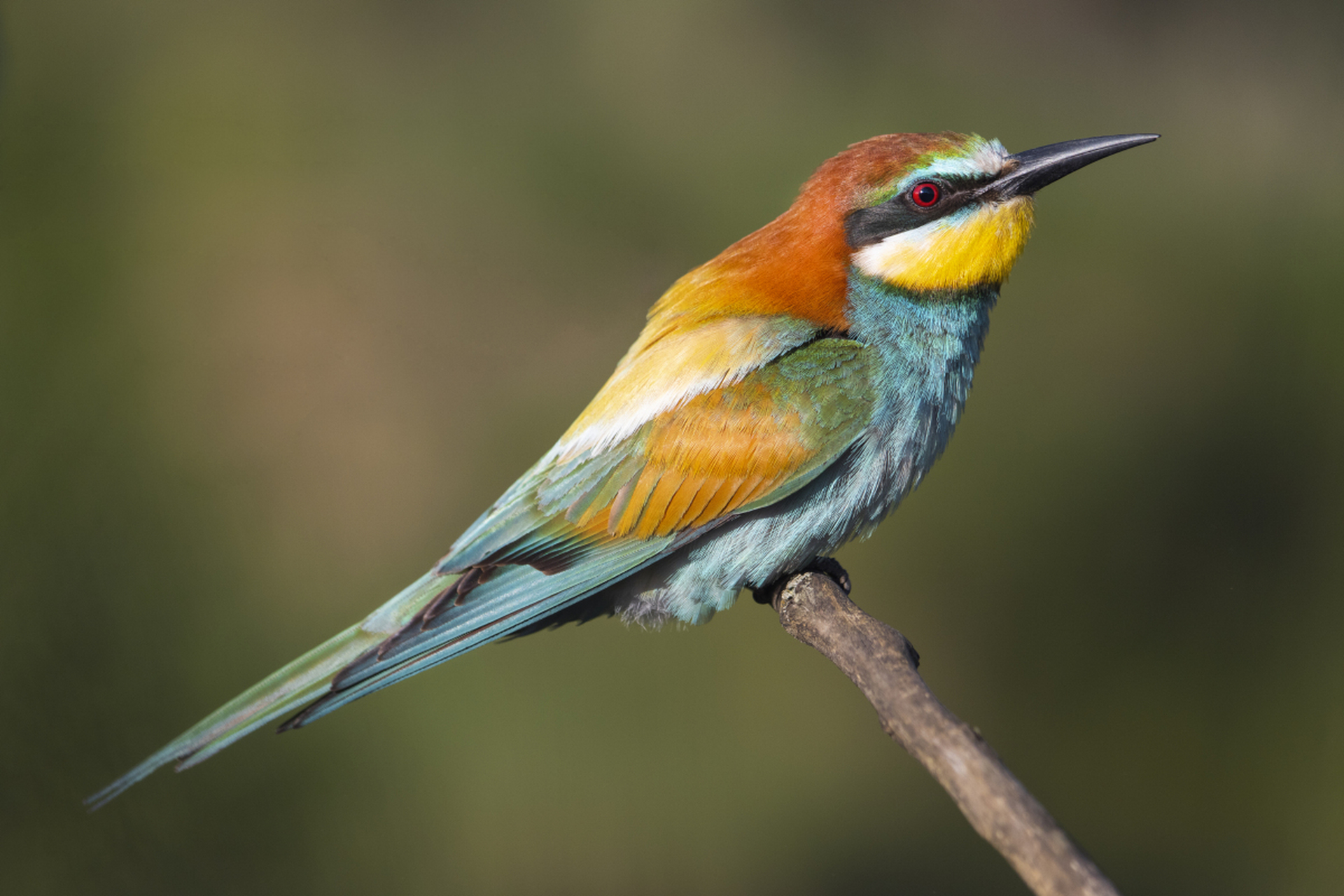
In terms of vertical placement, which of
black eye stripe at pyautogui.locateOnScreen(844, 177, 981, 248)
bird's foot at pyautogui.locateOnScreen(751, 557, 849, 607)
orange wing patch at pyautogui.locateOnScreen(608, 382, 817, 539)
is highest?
black eye stripe at pyautogui.locateOnScreen(844, 177, 981, 248)

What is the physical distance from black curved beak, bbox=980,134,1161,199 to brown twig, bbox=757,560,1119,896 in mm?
812

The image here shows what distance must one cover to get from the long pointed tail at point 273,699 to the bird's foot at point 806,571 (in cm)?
57

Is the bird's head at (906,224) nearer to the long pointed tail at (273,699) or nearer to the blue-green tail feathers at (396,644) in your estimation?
the blue-green tail feathers at (396,644)

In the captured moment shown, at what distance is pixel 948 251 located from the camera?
69.0 inches

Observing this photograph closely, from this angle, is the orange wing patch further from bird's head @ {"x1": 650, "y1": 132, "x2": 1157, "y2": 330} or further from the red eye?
the red eye

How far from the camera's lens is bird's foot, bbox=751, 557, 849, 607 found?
70.4 inches

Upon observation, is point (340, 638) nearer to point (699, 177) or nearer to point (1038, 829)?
point (1038, 829)

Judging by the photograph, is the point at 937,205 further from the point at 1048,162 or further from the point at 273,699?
the point at 273,699

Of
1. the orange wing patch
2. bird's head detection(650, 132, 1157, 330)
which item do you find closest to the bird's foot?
the orange wing patch

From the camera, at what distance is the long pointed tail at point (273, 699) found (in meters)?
1.64

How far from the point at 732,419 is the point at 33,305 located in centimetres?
245

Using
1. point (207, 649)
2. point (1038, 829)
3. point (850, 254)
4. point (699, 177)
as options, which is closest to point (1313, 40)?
point (699, 177)

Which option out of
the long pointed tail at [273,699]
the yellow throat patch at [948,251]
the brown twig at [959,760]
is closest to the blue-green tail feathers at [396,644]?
the long pointed tail at [273,699]

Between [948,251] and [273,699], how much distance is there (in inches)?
52.5
